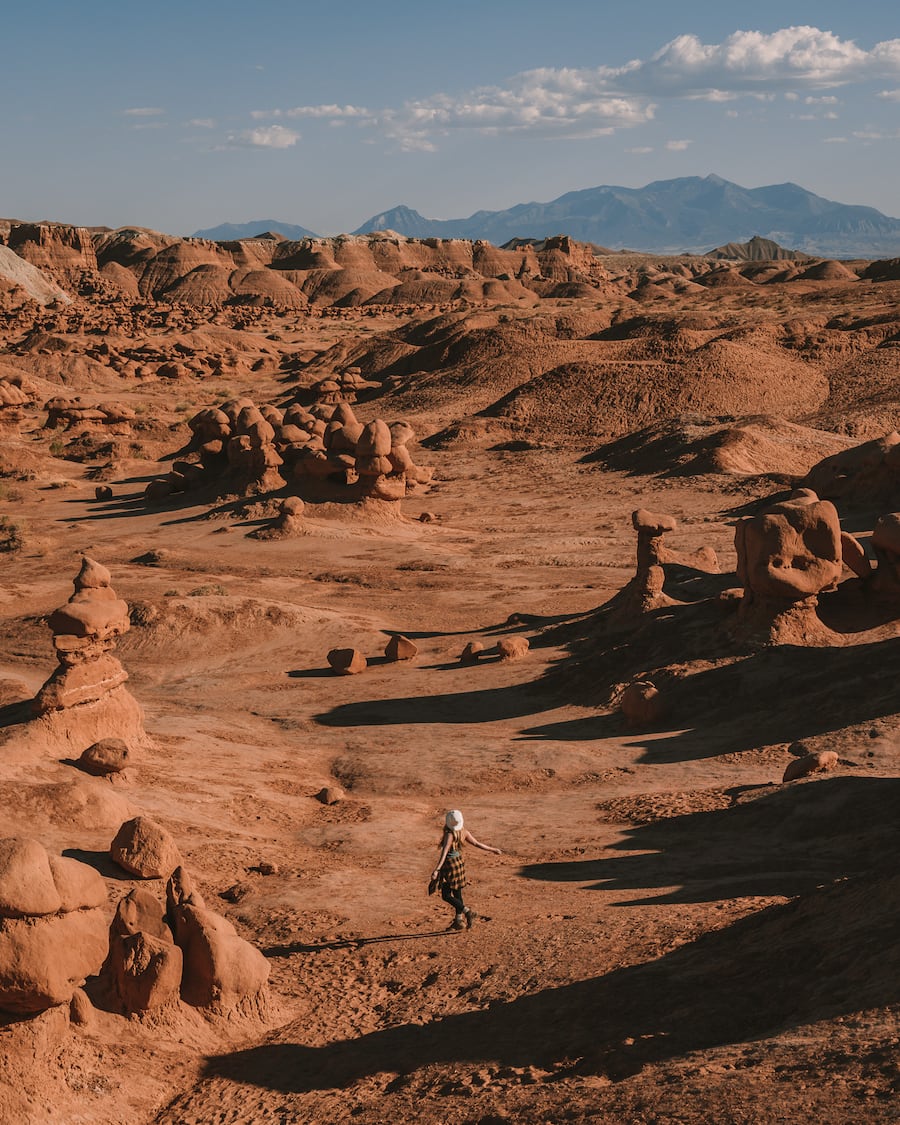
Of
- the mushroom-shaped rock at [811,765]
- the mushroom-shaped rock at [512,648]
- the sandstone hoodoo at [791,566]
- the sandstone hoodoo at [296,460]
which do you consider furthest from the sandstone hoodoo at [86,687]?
the sandstone hoodoo at [296,460]

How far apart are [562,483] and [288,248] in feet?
260

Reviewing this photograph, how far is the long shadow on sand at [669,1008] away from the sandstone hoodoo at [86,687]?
5.40 metres

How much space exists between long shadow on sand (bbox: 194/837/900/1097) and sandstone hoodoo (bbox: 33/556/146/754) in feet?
17.7

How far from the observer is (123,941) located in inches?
293

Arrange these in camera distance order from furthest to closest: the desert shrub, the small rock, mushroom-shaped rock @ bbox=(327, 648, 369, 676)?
the desert shrub → mushroom-shaped rock @ bbox=(327, 648, 369, 676) → the small rock

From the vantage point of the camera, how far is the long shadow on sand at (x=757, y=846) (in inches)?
355

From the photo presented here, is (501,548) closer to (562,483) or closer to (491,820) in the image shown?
(562,483)

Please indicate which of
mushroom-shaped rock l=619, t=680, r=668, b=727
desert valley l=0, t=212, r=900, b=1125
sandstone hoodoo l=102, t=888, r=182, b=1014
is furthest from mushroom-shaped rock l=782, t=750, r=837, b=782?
sandstone hoodoo l=102, t=888, r=182, b=1014

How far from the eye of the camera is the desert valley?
21.5 ft

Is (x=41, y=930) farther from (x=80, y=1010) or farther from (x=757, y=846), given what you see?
(x=757, y=846)

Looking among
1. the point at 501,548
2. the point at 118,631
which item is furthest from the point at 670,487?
the point at 118,631

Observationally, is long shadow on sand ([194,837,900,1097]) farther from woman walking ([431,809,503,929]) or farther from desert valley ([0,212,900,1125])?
woman walking ([431,809,503,929])

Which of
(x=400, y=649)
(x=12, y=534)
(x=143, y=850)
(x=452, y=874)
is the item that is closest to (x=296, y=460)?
(x=12, y=534)

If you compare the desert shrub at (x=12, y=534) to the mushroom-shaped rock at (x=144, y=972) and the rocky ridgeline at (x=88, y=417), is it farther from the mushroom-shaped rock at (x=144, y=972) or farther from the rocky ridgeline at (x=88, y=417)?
the mushroom-shaped rock at (x=144, y=972)
